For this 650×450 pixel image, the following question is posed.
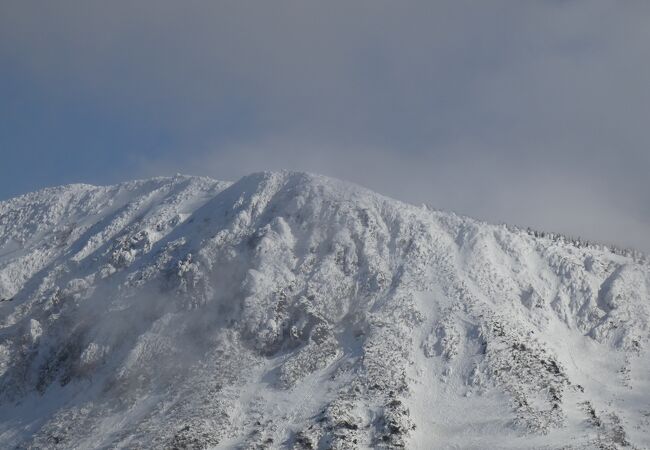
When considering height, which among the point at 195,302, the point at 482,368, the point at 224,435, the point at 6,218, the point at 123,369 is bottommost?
the point at 224,435

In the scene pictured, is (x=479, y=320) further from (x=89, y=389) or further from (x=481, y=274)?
(x=89, y=389)

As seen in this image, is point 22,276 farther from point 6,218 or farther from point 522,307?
point 522,307

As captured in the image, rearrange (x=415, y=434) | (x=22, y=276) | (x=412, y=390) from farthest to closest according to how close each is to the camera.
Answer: (x=22, y=276), (x=412, y=390), (x=415, y=434)

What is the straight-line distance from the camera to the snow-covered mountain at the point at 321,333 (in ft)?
301

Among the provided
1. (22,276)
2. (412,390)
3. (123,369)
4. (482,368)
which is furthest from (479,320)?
(22,276)

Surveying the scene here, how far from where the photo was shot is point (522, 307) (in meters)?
115

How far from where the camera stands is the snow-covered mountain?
301 feet

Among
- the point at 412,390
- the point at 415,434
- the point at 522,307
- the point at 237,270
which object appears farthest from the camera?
the point at 237,270

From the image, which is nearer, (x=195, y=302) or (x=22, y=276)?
(x=195, y=302)

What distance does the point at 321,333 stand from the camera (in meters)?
108

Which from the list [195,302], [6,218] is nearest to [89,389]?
[195,302]

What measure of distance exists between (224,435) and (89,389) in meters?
30.0

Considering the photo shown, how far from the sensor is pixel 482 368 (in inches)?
3912

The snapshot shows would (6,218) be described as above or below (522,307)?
above
